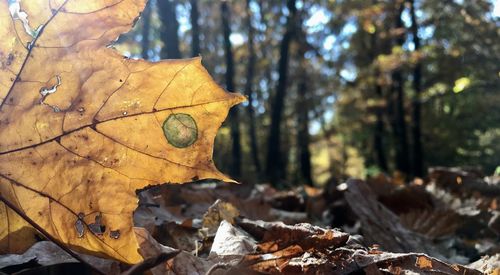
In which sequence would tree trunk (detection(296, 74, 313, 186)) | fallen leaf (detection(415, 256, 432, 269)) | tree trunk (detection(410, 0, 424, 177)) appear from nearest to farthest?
fallen leaf (detection(415, 256, 432, 269)), tree trunk (detection(410, 0, 424, 177)), tree trunk (detection(296, 74, 313, 186))

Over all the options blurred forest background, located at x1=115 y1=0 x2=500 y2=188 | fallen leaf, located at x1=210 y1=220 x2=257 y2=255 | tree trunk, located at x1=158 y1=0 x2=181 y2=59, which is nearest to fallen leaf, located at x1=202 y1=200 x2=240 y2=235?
fallen leaf, located at x1=210 y1=220 x2=257 y2=255

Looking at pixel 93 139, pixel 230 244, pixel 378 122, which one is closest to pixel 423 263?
pixel 230 244

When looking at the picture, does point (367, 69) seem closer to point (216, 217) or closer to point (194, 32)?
point (194, 32)

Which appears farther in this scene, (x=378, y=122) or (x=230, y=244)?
(x=378, y=122)

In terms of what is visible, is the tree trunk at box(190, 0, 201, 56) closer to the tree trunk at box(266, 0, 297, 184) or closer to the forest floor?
the tree trunk at box(266, 0, 297, 184)


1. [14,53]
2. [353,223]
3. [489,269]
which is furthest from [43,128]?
[353,223]

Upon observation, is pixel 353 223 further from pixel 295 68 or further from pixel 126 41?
pixel 295 68
